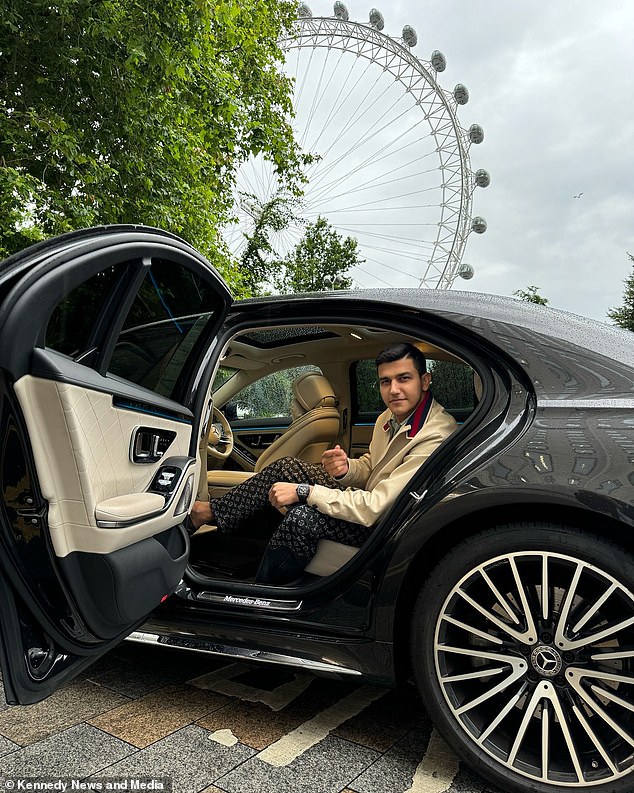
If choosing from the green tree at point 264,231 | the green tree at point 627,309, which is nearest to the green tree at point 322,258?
the green tree at point 264,231

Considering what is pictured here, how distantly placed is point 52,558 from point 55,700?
1109mm

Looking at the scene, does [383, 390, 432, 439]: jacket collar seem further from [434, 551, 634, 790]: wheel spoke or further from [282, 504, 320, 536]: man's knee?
[434, 551, 634, 790]: wheel spoke

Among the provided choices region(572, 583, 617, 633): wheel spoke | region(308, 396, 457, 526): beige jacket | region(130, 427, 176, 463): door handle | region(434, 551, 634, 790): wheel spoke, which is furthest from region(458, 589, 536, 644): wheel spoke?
region(130, 427, 176, 463): door handle

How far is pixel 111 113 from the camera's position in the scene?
6367mm

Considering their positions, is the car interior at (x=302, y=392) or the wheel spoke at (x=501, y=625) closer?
the wheel spoke at (x=501, y=625)

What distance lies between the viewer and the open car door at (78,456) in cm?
142

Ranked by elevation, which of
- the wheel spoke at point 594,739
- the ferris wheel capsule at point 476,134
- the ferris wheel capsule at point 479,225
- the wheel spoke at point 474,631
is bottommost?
the wheel spoke at point 594,739

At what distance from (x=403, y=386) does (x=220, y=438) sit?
56.9 inches

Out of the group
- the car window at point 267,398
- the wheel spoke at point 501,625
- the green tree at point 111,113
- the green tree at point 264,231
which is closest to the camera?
the wheel spoke at point 501,625

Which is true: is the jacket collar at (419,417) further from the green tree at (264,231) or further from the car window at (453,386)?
the green tree at (264,231)

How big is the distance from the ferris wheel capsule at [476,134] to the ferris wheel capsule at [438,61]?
2592 mm

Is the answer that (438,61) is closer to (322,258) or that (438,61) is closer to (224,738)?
(322,258)

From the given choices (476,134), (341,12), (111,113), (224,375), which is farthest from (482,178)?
(224,375)

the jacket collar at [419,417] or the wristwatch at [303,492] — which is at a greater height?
the jacket collar at [419,417]
